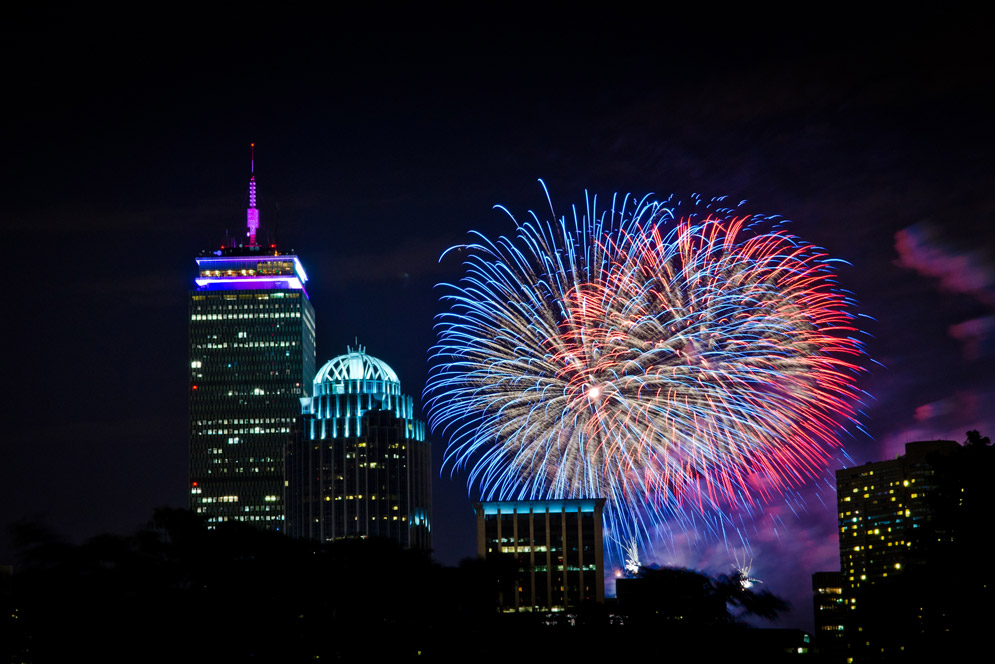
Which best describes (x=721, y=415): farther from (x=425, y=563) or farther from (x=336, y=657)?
(x=425, y=563)

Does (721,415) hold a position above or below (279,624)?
above

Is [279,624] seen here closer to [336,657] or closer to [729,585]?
[336,657]

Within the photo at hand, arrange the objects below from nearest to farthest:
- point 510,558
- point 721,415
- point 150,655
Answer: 1. point 150,655
2. point 721,415
3. point 510,558

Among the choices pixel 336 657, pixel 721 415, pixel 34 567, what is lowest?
pixel 336 657

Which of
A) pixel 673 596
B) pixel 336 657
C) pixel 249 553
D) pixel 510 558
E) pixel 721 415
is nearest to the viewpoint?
pixel 721 415

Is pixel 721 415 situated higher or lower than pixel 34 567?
higher

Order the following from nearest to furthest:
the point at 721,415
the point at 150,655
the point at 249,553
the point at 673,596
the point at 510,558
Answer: the point at 150,655, the point at 721,415, the point at 249,553, the point at 673,596, the point at 510,558

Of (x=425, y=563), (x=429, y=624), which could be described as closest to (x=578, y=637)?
(x=429, y=624)

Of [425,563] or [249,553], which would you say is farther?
[425,563]

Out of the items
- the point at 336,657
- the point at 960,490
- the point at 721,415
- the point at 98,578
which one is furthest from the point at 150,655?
the point at 960,490
